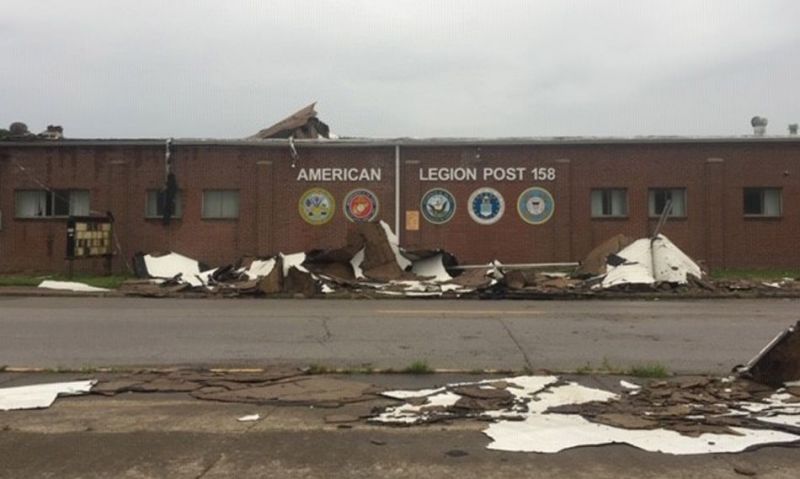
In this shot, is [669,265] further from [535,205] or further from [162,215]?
[162,215]

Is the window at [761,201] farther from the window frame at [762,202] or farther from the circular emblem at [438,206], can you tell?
the circular emblem at [438,206]

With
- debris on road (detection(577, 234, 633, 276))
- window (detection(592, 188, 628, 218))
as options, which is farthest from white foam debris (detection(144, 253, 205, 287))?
window (detection(592, 188, 628, 218))

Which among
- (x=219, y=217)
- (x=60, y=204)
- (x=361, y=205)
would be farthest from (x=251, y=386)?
(x=60, y=204)

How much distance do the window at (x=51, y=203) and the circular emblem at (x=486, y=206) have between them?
14155 millimetres

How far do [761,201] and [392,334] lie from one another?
1977cm

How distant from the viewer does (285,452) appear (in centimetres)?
525

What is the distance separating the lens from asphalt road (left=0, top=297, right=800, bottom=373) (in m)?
9.32

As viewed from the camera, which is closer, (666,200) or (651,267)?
(651,267)

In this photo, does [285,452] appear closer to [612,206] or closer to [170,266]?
[170,266]

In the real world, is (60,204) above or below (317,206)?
above

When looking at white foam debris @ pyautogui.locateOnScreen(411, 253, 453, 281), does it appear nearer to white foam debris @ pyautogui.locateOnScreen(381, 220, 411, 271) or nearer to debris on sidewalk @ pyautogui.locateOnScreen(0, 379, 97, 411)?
white foam debris @ pyautogui.locateOnScreen(381, 220, 411, 271)

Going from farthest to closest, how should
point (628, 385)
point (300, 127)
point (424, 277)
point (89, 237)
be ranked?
1. point (300, 127)
2. point (89, 237)
3. point (424, 277)
4. point (628, 385)

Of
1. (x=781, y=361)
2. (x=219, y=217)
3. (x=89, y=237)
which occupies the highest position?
(x=219, y=217)

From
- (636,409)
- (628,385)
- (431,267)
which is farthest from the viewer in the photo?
(431,267)
